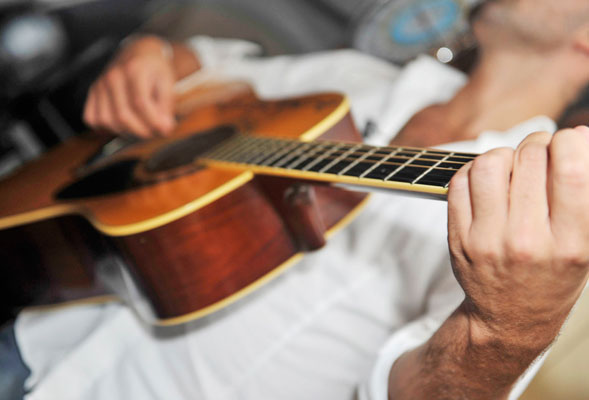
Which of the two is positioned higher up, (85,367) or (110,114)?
(110,114)

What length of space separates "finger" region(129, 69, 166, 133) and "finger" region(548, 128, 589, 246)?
749 mm

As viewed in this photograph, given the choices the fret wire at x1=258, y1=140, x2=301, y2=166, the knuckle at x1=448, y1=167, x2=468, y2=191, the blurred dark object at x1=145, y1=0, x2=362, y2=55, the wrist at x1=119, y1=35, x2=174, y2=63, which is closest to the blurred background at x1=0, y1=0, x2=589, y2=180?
the blurred dark object at x1=145, y1=0, x2=362, y2=55

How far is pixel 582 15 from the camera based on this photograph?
1.97 ft

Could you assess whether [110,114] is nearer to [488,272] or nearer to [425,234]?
[425,234]

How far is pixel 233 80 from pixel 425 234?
63 cm

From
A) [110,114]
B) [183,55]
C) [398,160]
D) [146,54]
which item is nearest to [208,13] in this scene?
[183,55]

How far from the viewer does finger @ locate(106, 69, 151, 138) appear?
0.92 m

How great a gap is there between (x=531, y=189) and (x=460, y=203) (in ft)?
0.16

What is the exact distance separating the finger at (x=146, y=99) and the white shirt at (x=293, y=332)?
37 centimetres

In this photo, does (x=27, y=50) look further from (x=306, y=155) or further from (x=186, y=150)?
(x=306, y=155)

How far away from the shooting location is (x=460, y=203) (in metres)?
0.34

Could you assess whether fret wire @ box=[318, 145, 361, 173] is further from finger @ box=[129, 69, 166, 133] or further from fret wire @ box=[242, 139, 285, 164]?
finger @ box=[129, 69, 166, 133]

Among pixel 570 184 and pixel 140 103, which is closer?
pixel 570 184

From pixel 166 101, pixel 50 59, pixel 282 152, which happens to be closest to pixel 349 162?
pixel 282 152
